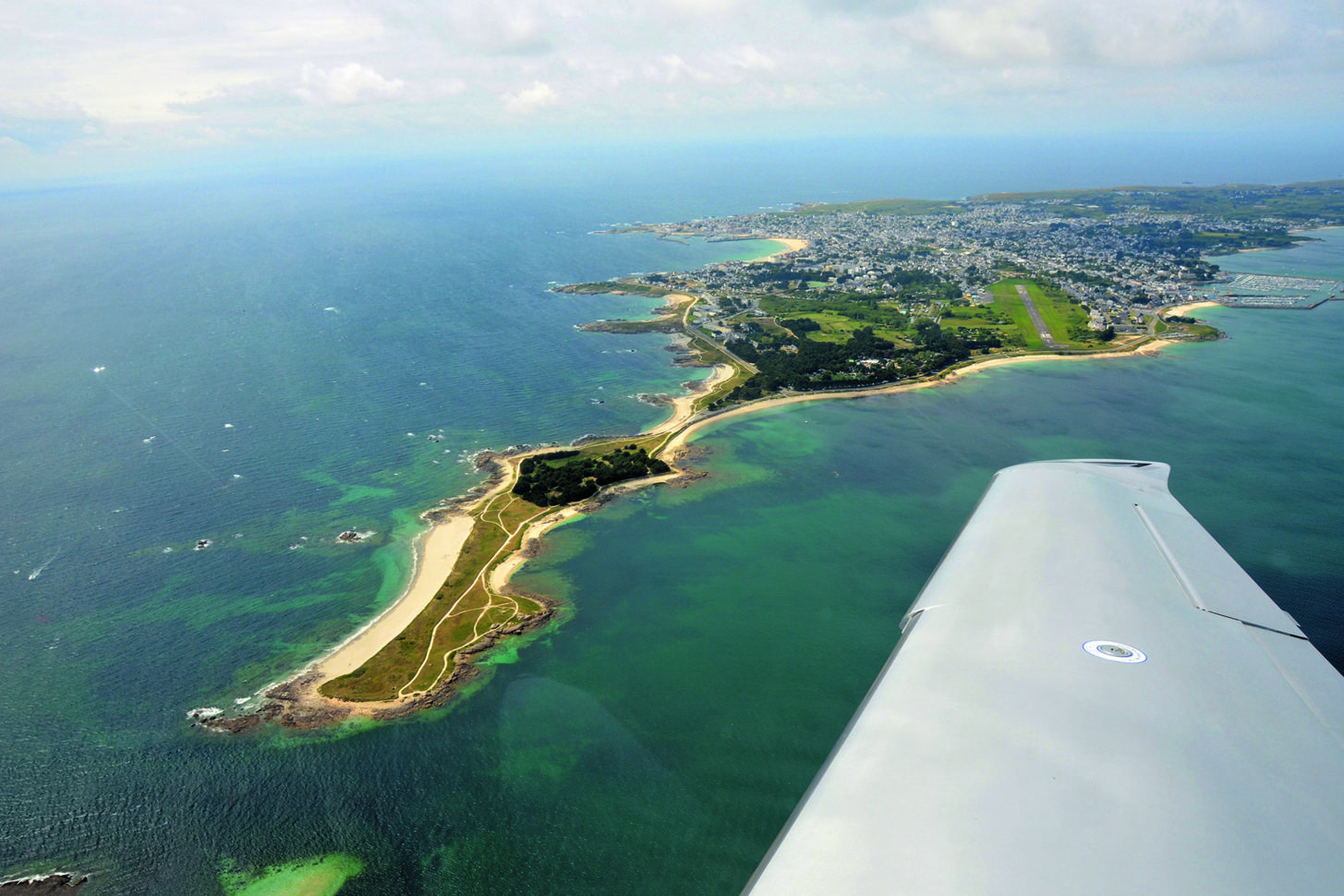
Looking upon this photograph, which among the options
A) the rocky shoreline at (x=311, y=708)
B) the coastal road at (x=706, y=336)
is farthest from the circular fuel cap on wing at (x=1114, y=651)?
the coastal road at (x=706, y=336)

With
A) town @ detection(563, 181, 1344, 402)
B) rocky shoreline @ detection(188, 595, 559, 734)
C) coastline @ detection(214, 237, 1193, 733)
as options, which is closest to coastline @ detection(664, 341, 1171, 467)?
coastline @ detection(214, 237, 1193, 733)

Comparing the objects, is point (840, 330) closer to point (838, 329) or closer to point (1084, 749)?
point (838, 329)

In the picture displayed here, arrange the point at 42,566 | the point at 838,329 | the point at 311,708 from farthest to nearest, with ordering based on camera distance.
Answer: the point at 838,329
the point at 42,566
the point at 311,708

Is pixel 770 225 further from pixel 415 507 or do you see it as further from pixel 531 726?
pixel 531 726

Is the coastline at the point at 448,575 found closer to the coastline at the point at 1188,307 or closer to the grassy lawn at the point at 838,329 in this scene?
the grassy lawn at the point at 838,329

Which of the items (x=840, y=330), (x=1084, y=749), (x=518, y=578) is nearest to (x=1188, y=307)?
(x=840, y=330)

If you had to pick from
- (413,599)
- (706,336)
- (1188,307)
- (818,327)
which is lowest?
(413,599)
